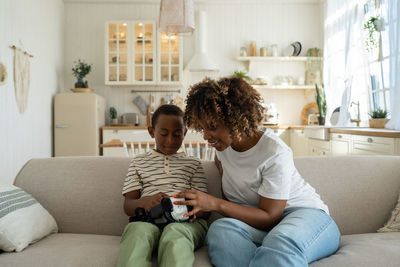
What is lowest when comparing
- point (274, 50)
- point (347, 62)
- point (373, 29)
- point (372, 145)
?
point (372, 145)

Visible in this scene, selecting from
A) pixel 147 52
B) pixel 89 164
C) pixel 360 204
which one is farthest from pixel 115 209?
pixel 147 52

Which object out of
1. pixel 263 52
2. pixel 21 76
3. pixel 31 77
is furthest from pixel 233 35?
pixel 21 76

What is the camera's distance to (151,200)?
4.26 ft

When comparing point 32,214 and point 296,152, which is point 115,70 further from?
point 32,214

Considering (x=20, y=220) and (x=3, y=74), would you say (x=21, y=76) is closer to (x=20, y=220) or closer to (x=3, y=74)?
(x=3, y=74)

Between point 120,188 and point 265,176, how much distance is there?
2.49 feet

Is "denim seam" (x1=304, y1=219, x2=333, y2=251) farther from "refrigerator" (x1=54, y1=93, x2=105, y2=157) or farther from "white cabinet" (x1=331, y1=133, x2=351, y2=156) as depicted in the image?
"refrigerator" (x1=54, y1=93, x2=105, y2=157)

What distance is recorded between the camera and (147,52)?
5.30m

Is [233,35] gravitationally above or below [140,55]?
above

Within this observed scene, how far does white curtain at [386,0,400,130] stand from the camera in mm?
2926

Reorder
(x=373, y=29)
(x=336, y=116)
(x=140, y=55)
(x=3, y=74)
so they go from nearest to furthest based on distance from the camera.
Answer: (x=3, y=74), (x=373, y=29), (x=336, y=116), (x=140, y=55)

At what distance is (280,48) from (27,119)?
4.01 m

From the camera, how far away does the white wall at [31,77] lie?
11.4 feet

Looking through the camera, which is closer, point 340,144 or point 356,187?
point 356,187
